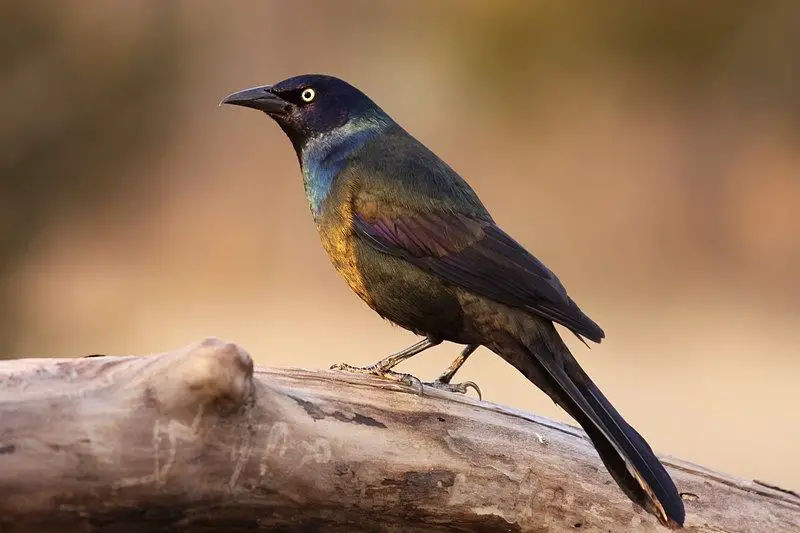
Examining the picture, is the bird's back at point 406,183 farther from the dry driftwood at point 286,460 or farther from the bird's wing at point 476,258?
the dry driftwood at point 286,460

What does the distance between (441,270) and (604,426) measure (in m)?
0.63

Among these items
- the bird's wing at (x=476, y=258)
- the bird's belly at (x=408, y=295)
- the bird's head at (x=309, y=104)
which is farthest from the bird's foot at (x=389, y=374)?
the bird's head at (x=309, y=104)

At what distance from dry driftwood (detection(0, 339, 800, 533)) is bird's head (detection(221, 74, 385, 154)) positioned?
1.03 m

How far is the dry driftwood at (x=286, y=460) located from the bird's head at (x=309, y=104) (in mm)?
1031

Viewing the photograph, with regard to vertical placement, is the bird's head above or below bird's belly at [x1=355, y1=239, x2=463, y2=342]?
above

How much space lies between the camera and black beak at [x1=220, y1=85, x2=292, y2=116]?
3.33m

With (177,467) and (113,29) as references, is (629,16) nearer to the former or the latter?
(113,29)

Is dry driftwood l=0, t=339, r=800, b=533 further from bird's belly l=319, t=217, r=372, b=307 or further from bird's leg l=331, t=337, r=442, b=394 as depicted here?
bird's belly l=319, t=217, r=372, b=307

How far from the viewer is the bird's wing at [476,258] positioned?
2.69 metres

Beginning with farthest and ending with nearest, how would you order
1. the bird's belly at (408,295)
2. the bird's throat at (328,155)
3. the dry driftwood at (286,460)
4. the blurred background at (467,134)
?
the blurred background at (467,134), the bird's throat at (328,155), the bird's belly at (408,295), the dry driftwood at (286,460)

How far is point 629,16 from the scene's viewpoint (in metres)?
8.47

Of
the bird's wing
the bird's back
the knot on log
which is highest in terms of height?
the bird's back

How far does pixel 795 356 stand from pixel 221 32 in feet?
18.1

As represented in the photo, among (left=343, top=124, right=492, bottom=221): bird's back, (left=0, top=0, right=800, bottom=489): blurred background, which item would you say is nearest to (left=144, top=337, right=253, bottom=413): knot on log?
(left=343, top=124, right=492, bottom=221): bird's back
